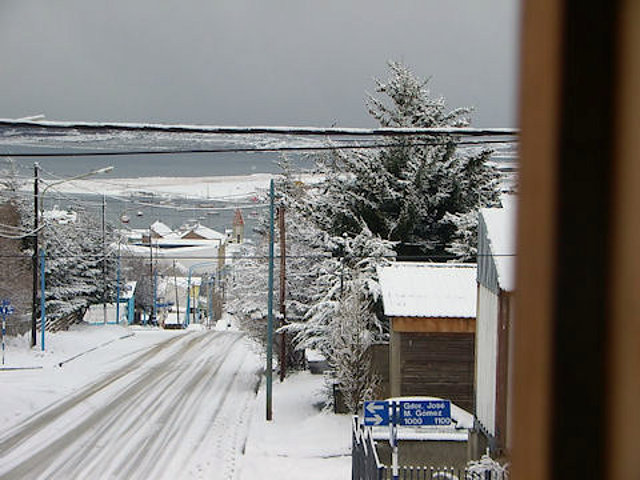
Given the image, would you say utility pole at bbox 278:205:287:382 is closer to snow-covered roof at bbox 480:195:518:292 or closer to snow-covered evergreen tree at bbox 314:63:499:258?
snow-covered evergreen tree at bbox 314:63:499:258

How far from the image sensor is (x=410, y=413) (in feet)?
35.3

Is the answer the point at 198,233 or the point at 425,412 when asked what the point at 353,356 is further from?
the point at 198,233

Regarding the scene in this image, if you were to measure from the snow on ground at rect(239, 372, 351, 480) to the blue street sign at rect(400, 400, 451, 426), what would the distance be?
3.85m

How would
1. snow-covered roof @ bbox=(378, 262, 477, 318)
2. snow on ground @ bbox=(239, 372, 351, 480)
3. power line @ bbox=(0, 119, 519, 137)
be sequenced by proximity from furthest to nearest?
snow-covered roof @ bbox=(378, 262, 477, 318) → snow on ground @ bbox=(239, 372, 351, 480) → power line @ bbox=(0, 119, 519, 137)

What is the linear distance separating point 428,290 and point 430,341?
4.11 feet

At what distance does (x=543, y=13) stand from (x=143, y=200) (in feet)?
142

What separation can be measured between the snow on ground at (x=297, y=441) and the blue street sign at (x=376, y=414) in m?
3.71

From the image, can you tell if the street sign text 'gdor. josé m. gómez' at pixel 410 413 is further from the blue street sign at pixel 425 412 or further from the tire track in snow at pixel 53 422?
the tire track in snow at pixel 53 422

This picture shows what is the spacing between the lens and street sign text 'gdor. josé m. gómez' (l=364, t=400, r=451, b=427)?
35.2ft

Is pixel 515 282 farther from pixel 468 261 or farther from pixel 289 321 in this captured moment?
pixel 289 321

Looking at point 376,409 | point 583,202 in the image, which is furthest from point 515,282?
point 376,409

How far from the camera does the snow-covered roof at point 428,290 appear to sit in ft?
56.4

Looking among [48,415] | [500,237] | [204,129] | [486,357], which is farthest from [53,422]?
[204,129]

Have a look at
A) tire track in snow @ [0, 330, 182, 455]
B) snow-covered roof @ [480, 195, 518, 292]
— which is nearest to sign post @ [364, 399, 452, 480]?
snow-covered roof @ [480, 195, 518, 292]
